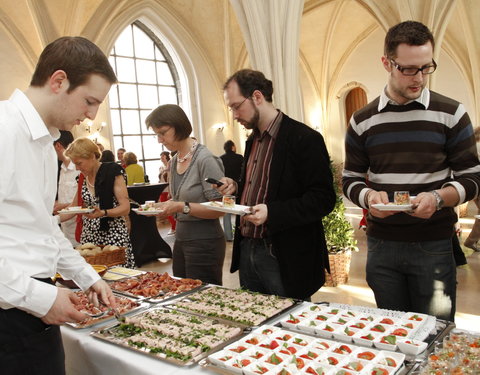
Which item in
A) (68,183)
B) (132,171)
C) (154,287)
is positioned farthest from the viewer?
(132,171)

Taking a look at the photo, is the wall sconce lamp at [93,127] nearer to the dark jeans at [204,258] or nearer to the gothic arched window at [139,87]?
the gothic arched window at [139,87]

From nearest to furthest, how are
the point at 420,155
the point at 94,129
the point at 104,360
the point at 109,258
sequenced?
the point at 104,360, the point at 420,155, the point at 109,258, the point at 94,129

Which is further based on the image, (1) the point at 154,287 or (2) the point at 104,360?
(1) the point at 154,287

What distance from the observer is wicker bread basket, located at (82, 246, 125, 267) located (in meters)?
3.34

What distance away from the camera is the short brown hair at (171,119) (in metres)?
3.03

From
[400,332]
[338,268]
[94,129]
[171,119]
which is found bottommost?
[338,268]

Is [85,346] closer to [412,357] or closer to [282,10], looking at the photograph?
[412,357]

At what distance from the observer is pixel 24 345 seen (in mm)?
1516

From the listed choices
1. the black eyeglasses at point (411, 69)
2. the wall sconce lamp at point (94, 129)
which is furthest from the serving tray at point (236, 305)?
the wall sconce lamp at point (94, 129)

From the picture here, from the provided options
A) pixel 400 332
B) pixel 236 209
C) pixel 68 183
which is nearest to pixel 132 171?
pixel 68 183

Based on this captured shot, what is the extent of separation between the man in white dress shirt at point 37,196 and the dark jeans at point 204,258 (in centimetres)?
142

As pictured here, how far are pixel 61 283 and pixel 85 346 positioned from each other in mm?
1026

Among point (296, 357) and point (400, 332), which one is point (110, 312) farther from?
point (400, 332)

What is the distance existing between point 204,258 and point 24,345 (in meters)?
1.57
